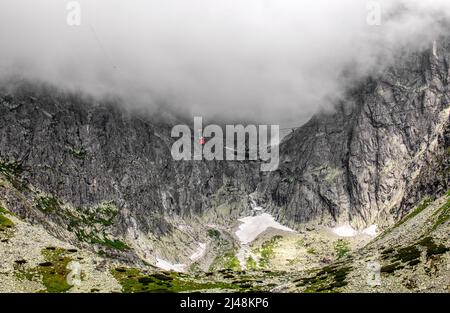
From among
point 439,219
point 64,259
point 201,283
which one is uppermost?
point 439,219
